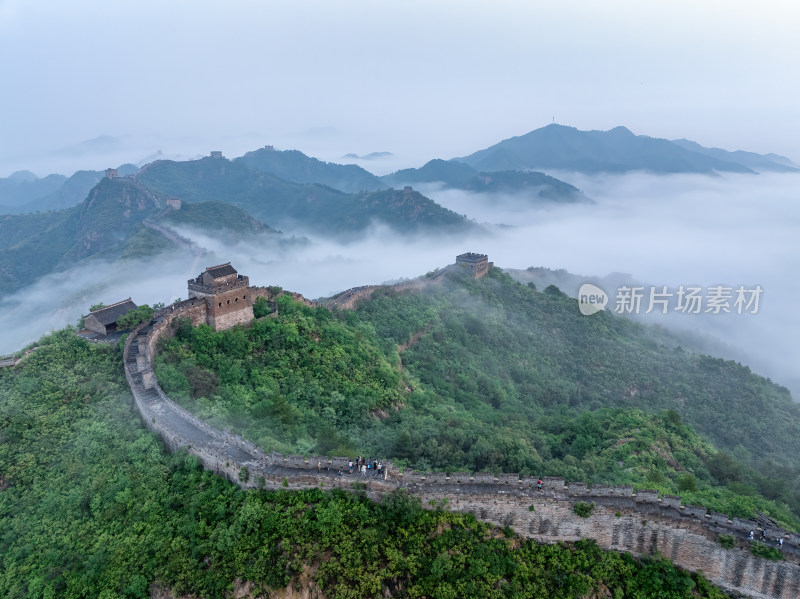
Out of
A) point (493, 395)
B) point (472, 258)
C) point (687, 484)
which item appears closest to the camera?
point (687, 484)

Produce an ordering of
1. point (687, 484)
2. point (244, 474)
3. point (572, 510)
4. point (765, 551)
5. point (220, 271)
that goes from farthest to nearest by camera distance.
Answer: point (220, 271)
point (687, 484)
point (572, 510)
point (244, 474)
point (765, 551)

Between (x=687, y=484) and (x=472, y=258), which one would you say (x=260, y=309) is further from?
(x=472, y=258)

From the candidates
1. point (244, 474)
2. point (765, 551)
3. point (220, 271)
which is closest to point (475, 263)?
point (220, 271)

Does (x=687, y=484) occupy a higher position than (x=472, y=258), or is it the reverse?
(x=472, y=258)

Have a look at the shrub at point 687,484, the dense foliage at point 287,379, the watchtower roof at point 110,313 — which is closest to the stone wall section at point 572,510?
the dense foliage at point 287,379

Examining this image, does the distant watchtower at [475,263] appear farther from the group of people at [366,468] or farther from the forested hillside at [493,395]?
the group of people at [366,468]

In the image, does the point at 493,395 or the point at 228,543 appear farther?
the point at 493,395
